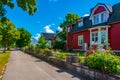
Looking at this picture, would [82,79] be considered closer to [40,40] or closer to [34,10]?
[34,10]

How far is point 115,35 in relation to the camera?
87.7ft

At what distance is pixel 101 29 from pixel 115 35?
114 inches

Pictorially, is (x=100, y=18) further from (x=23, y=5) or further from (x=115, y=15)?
(x=23, y=5)

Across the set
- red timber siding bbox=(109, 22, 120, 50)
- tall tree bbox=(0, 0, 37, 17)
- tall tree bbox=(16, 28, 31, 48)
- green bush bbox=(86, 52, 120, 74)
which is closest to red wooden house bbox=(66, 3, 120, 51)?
red timber siding bbox=(109, 22, 120, 50)

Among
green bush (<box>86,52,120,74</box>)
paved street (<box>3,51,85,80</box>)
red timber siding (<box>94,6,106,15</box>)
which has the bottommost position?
paved street (<box>3,51,85,80</box>)

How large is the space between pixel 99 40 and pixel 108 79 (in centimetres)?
2141

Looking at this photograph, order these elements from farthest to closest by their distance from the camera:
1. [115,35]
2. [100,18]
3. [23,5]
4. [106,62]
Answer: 1. [100,18]
2. [115,35]
3. [23,5]
4. [106,62]

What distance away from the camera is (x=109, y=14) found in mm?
28844

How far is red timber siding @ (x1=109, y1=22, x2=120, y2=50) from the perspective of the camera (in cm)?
2614

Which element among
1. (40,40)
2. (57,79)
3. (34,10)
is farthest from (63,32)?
(57,79)

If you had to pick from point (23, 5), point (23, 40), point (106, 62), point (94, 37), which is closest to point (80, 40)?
point (94, 37)

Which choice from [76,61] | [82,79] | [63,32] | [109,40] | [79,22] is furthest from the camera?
[63,32]

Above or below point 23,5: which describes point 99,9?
above

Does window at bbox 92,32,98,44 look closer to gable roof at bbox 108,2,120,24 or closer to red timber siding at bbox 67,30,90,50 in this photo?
red timber siding at bbox 67,30,90,50
